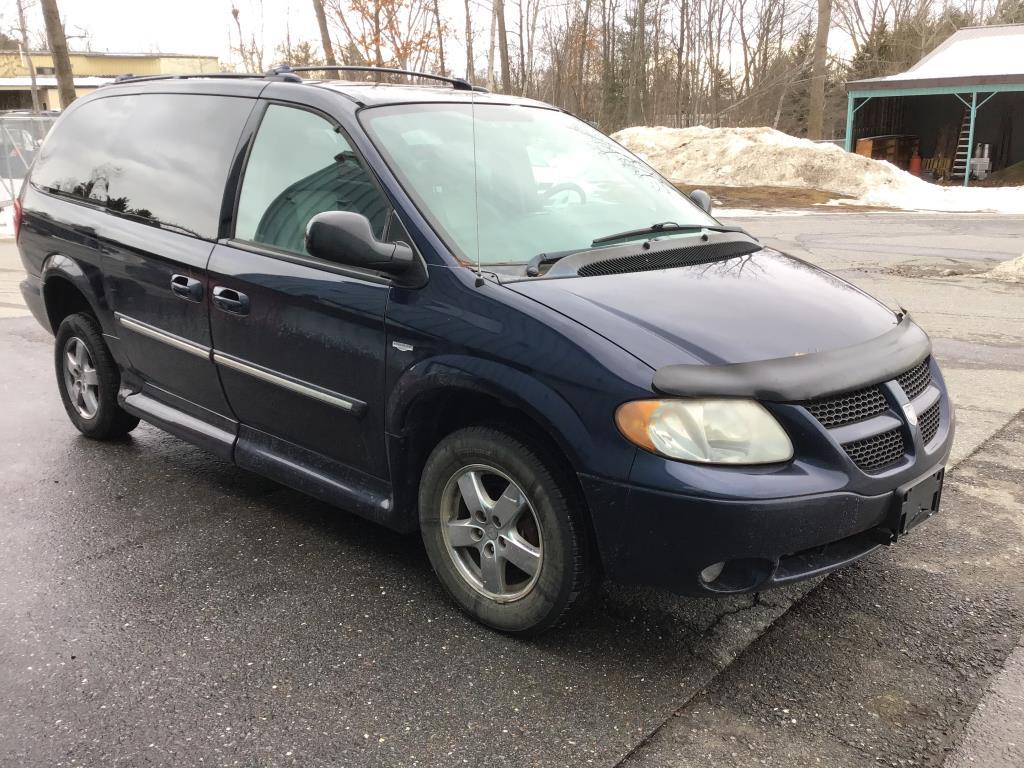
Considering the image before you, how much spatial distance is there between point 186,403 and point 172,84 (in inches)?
61.8

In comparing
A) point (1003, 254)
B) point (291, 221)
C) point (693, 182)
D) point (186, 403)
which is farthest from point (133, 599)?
point (693, 182)

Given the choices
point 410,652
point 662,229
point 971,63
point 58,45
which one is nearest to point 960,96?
point 971,63

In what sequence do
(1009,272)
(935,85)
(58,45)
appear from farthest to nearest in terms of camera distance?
(935,85) < (58,45) < (1009,272)

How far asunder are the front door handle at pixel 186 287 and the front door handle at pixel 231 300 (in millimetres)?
116

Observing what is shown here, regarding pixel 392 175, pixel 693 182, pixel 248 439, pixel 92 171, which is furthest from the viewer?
pixel 693 182

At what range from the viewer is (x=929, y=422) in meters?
3.20

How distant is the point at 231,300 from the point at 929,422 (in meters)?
2.67

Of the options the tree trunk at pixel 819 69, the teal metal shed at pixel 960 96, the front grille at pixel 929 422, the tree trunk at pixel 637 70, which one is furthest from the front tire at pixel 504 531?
the tree trunk at pixel 637 70

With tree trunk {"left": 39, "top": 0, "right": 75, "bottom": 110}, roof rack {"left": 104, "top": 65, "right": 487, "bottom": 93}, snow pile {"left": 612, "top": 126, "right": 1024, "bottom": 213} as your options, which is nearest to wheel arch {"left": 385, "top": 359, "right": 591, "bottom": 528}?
roof rack {"left": 104, "top": 65, "right": 487, "bottom": 93}

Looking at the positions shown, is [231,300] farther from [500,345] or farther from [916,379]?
[916,379]

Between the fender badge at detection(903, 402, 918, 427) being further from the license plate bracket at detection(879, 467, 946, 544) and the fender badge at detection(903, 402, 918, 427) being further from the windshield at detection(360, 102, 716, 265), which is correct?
the windshield at detection(360, 102, 716, 265)

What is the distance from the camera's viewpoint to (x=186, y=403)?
436 centimetres

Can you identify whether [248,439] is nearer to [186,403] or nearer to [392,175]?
[186,403]

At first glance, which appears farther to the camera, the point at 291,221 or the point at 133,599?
the point at 291,221
